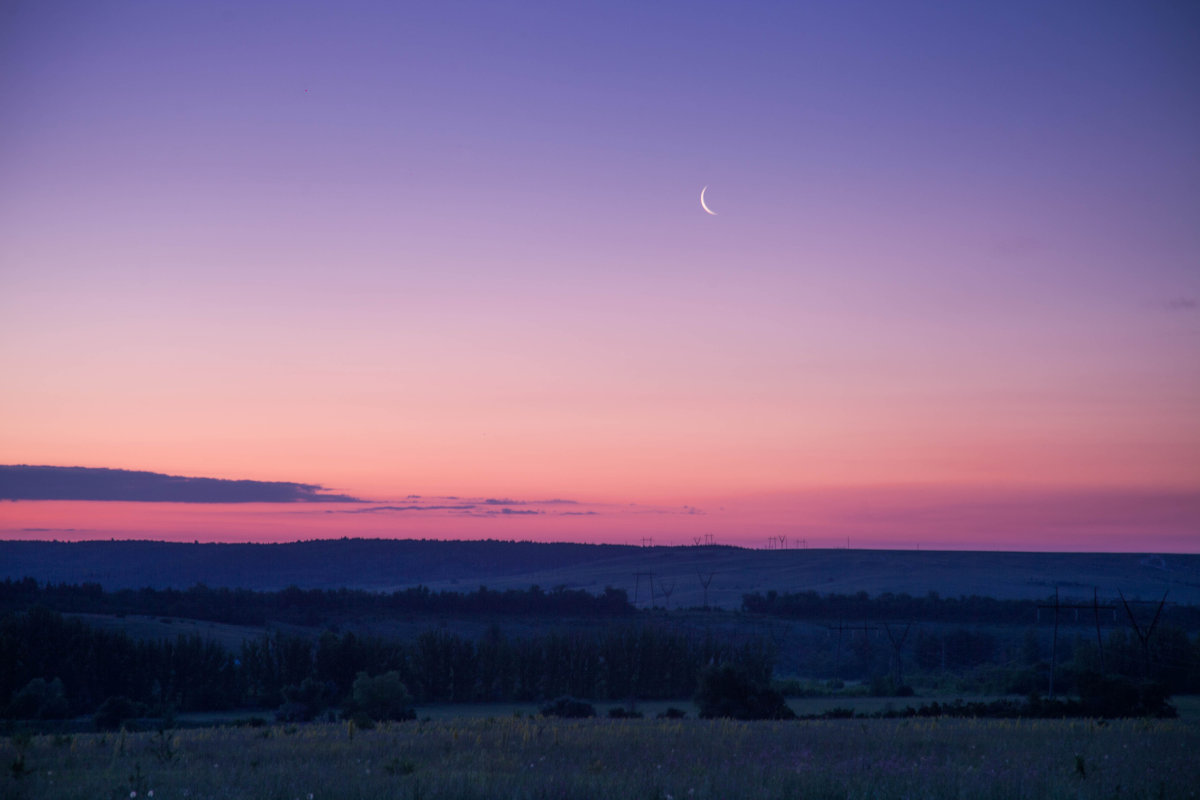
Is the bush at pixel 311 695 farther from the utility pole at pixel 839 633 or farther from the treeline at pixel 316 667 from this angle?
the utility pole at pixel 839 633

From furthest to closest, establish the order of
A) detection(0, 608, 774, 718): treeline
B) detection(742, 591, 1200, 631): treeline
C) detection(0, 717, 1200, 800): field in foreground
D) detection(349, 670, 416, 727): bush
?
detection(742, 591, 1200, 631): treeline < detection(0, 608, 774, 718): treeline < detection(349, 670, 416, 727): bush < detection(0, 717, 1200, 800): field in foreground

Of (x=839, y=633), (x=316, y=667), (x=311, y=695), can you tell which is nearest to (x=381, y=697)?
(x=311, y=695)

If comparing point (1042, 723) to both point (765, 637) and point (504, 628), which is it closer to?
point (765, 637)

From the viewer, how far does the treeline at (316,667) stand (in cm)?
5678

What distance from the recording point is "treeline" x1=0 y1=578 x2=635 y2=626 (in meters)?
90.4

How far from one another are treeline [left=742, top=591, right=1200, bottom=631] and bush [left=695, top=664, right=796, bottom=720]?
80608mm

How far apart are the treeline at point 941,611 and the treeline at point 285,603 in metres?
25.5

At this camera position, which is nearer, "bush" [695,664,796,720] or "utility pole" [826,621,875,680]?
"bush" [695,664,796,720]

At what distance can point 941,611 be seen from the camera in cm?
12031

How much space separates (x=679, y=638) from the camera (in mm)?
74188

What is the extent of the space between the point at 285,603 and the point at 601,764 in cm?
10692

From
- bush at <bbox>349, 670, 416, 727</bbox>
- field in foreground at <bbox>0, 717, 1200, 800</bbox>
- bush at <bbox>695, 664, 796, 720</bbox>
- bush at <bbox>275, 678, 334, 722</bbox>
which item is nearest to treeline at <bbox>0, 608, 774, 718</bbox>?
bush at <bbox>275, 678, 334, 722</bbox>

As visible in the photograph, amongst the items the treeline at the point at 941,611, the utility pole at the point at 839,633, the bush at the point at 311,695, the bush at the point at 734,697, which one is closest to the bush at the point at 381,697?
the bush at the point at 311,695

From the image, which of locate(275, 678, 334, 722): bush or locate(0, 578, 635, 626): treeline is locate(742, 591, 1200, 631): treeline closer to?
locate(0, 578, 635, 626): treeline
